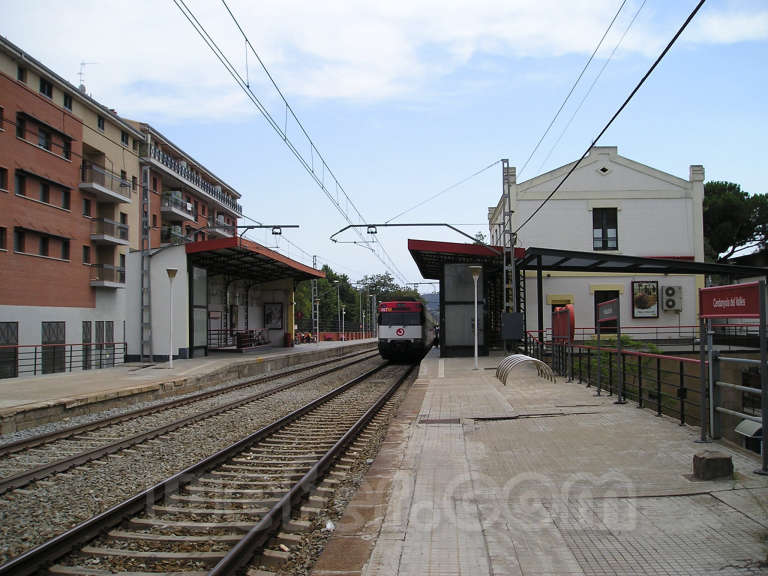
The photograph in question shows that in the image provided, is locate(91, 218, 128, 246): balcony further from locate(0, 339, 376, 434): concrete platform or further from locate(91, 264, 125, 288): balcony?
locate(0, 339, 376, 434): concrete platform

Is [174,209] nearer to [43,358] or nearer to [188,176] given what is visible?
[188,176]

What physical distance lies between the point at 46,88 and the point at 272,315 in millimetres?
18144

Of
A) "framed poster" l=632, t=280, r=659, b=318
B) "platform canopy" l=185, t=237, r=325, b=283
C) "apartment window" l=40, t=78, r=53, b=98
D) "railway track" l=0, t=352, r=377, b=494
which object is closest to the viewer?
"railway track" l=0, t=352, r=377, b=494

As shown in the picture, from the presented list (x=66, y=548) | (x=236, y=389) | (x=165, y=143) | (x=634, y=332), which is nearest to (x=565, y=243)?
(x=634, y=332)

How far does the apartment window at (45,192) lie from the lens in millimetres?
32656

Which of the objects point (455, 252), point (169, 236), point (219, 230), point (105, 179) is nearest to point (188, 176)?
point (169, 236)

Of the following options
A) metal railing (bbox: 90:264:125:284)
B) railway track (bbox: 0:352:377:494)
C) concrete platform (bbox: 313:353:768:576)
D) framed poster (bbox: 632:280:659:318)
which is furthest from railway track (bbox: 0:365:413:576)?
metal railing (bbox: 90:264:125:284)

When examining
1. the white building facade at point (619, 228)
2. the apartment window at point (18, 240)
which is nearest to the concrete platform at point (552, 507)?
the white building facade at point (619, 228)

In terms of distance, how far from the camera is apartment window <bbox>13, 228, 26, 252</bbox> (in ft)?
98.5

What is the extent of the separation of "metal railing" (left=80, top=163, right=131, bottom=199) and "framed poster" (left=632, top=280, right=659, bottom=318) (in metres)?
31.0

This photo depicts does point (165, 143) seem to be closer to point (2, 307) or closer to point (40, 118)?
point (40, 118)

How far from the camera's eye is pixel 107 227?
39.4 metres

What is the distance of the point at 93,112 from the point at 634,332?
34.9m

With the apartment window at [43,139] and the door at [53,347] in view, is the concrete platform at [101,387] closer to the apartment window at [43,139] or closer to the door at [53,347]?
the door at [53,347]
